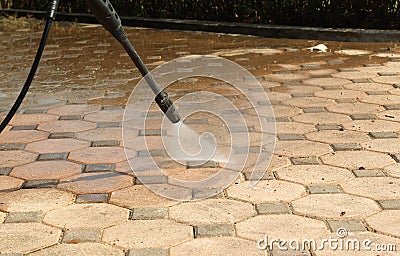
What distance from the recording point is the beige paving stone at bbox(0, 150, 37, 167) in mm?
3400

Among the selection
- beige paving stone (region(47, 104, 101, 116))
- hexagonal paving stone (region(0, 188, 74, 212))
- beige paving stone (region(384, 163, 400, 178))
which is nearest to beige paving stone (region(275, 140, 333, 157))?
beige paving stone (region(384, 163, 400, 178))

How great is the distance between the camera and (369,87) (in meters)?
4.79

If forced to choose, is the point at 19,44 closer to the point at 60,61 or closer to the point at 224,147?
the point at 60,61

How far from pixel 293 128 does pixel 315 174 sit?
2.52ft

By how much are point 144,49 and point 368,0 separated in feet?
7.89

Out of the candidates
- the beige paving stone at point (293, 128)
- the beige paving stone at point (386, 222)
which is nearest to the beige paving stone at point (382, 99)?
the beige paving stone at point (293, 128)

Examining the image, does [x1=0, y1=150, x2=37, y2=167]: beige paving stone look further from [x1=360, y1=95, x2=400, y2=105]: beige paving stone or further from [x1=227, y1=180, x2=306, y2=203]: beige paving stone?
[x1=360, y1=95, x2=400, y2=105]: beige paving stone

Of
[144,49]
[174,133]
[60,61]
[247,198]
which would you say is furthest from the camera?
[144,49]

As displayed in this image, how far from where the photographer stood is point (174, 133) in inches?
147

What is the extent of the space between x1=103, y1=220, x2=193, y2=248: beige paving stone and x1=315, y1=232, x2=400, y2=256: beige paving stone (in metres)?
0.51

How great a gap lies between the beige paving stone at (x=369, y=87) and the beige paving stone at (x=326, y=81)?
4.2 inches

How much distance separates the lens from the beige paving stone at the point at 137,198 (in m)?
2.82

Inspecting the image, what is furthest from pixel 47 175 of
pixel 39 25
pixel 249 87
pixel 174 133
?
pixel 39 25

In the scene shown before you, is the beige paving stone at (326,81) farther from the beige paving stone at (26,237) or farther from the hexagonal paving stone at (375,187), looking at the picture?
the beige paving stone at (26,237)
